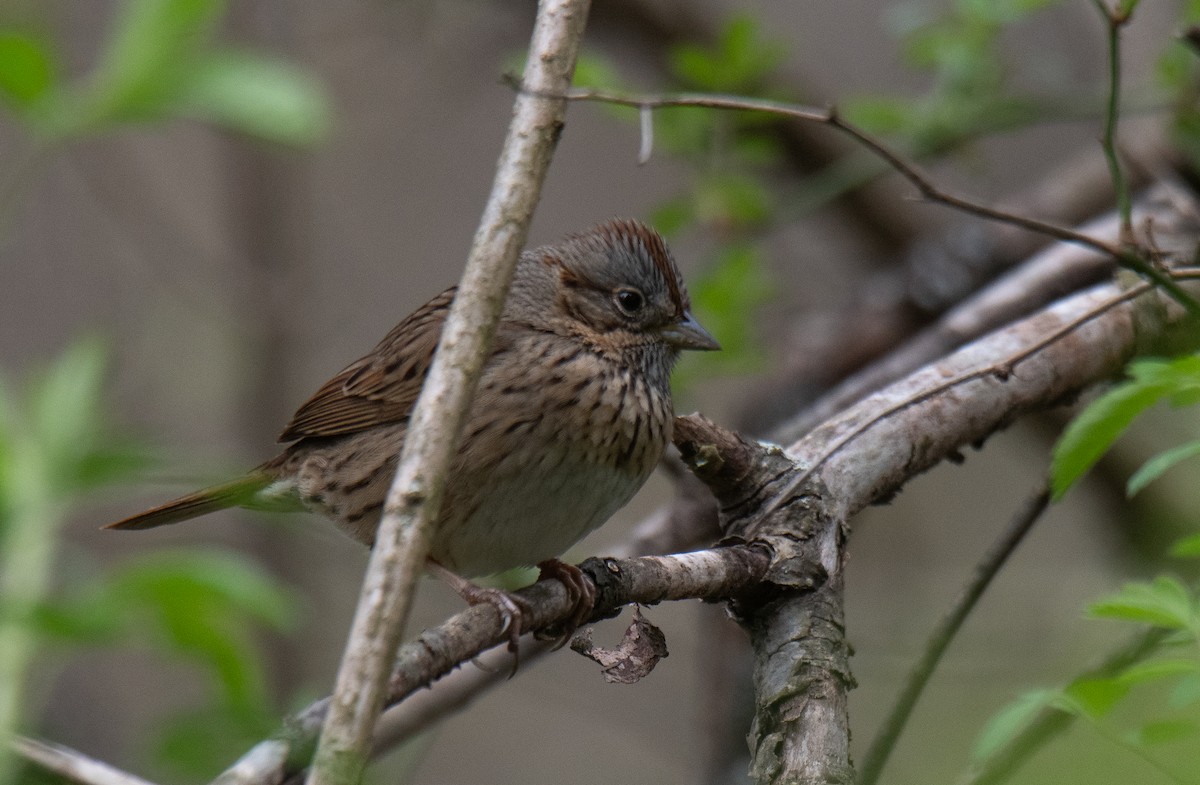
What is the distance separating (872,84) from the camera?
7012 millimetres

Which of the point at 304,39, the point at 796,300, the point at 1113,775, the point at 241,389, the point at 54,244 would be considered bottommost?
the point at 1113,775

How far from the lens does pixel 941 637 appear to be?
2547 mm

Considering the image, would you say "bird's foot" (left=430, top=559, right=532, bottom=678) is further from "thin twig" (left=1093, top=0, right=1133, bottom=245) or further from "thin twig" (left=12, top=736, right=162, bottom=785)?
"thin twig" (left=1093, top=0, right=1133, bottom=245)

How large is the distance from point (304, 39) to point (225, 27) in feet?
1.51

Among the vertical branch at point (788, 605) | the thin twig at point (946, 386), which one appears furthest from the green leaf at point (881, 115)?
the vertical branch at point (788, 605)

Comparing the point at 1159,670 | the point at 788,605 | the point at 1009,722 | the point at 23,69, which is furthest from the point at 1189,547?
the point at 23,69

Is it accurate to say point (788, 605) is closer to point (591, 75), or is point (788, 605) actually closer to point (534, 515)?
point (534, 515)

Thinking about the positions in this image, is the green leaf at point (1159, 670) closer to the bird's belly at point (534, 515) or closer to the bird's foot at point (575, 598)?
the bird's foot at point (575, 598)

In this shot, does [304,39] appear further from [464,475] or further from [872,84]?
[464,475]

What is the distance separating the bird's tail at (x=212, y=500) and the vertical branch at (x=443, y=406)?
6.86 ft

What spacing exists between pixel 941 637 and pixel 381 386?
1.63 m

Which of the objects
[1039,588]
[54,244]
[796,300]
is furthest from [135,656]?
[1039,588]

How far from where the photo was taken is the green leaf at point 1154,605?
180 centimetres

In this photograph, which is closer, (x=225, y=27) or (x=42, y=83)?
(x=42, y=83)
